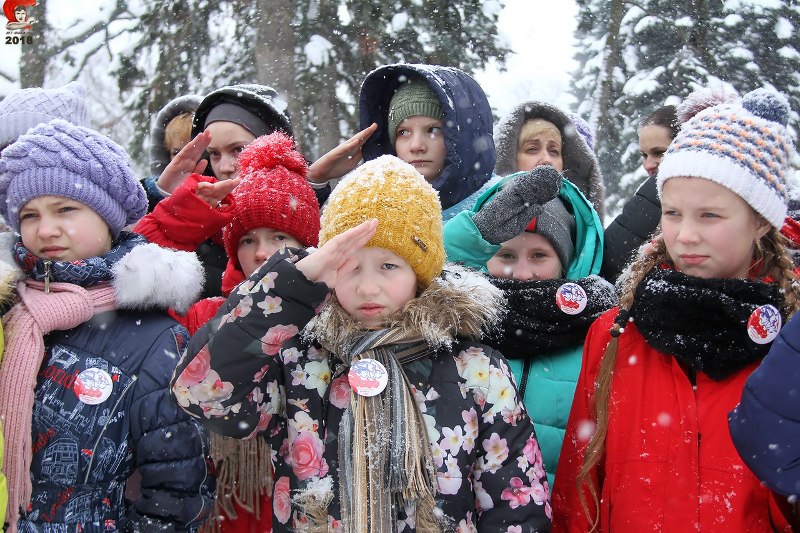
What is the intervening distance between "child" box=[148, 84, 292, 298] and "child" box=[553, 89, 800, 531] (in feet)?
6.86

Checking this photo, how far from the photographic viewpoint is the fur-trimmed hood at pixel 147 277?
261 cm

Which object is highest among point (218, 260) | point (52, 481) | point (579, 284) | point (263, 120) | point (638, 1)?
point (638, 1)

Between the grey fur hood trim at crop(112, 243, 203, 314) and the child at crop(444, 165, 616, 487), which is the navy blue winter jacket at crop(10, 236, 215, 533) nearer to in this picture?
the grey fur hood trim at crop(112, 243, 203, 314)

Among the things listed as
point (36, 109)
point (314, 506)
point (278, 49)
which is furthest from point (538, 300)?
point (278, 49)

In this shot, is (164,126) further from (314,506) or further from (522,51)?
(522,51)

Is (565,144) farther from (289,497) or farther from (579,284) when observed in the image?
(289,497)

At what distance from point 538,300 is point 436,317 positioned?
682 millimetres

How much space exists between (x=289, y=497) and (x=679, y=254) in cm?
155

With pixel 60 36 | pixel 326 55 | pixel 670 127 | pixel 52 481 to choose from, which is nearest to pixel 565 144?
pixel 670 127

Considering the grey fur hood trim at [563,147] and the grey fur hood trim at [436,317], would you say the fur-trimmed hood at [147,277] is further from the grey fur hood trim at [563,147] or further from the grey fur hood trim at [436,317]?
the grey fur hood trim at [563,147]

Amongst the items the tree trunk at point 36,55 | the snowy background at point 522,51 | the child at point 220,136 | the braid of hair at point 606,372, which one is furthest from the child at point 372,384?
the tree trunk at point 36,55

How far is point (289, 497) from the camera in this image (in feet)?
7.56

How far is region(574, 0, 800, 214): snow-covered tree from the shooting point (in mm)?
11570

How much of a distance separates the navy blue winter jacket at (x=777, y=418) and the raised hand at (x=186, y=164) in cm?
281
